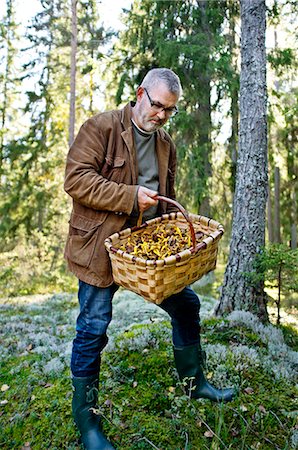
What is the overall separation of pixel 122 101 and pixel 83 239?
26.8 ft

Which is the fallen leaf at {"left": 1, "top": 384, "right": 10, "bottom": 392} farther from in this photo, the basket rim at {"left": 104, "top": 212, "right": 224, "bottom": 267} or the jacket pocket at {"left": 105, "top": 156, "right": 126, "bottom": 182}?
the jacket pocket at {"left": 105, "top": 156, "right": 126, "bottom": 182}

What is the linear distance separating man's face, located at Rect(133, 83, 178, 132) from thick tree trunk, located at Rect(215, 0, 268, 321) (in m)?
2.44

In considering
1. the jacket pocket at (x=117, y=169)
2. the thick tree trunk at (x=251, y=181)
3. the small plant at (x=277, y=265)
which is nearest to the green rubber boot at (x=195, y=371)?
the jacket pocket at (x=117, y=169)

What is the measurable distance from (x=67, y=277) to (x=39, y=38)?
8108mm

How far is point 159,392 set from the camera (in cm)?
306

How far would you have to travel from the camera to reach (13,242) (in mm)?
13445

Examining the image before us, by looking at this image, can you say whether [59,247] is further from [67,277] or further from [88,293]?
[88,293]

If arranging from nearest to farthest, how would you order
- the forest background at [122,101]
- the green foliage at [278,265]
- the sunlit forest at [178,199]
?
the sunlit forest at [178,199], the green foliage at [278,265], the forest background at [122,101]

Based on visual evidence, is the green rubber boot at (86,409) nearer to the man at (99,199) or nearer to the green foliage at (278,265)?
the man at (99,199)

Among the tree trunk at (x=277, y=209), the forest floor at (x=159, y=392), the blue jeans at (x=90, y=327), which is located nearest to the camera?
the blue jeans at (x=90, y=327)

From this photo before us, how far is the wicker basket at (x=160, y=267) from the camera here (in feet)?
6.68

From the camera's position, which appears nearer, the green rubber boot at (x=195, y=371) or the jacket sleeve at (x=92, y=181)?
the jacket sleeve at (x=92, y=181)

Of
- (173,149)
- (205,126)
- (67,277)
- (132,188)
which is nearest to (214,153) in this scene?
(205,126)

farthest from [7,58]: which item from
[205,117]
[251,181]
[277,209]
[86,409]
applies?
[86,409]
